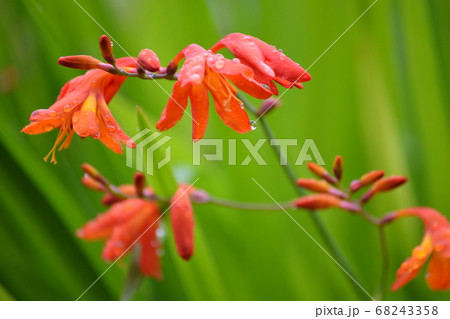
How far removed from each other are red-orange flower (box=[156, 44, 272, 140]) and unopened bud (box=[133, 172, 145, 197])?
177 millimetres

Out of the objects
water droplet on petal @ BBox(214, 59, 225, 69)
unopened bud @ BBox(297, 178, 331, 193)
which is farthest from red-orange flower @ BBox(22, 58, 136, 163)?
unopened bud @ BBox(297, 178, 331, 193)

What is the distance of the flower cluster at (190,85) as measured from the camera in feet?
1.53

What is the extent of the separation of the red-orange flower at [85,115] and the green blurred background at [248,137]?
0.28m

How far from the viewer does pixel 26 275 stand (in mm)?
811

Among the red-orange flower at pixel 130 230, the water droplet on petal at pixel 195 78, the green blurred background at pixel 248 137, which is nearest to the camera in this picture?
the water droplet on petal at pixel 195 78

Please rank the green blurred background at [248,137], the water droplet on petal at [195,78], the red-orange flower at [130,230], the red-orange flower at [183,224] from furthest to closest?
→ the green blurred background at [248,137]
the red-orange flower at [130,230]
the red-orange flower at [183,224]
the water droplet on petal at [195,78]

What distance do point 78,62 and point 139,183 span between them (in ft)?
0.63

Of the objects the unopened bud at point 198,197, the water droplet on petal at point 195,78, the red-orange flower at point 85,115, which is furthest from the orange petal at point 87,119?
the unopened bud at point 198,197

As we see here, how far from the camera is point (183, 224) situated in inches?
23.3

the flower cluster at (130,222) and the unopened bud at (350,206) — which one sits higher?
the flower cluster at (130,222)

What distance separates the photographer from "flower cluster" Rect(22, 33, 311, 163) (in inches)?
18.4

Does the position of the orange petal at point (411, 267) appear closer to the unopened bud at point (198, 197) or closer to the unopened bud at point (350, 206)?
the unopened bud at point (350, 206)

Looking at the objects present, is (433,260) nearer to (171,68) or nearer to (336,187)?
(336,187)
